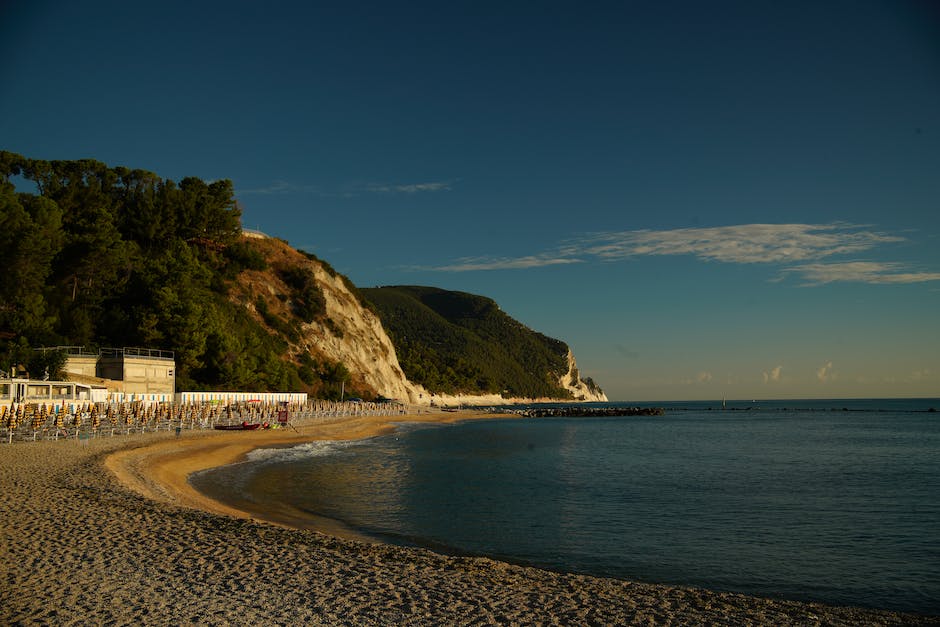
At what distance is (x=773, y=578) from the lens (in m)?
12.9

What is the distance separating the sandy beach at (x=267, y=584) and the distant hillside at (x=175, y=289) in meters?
37.5

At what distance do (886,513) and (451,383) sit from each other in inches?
5299

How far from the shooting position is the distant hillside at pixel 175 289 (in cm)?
5032

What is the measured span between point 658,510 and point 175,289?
53.5m

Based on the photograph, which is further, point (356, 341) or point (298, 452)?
point (356, 341)

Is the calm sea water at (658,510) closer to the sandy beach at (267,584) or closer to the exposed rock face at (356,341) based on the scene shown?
the sandy beach at (267,584)

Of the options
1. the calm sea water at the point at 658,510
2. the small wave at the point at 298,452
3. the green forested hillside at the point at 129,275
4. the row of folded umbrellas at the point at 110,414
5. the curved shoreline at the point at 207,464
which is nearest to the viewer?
the calm sea water at the point at 658,510

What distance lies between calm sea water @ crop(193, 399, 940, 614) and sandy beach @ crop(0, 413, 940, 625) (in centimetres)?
240

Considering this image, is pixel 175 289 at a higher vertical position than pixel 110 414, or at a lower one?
higher

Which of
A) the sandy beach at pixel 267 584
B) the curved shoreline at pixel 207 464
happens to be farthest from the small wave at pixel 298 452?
the sandy beach at pixel 267 584

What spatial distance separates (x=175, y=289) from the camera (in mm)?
61344

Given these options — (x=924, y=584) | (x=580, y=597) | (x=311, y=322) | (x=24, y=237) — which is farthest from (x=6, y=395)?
(x=311, y=322)

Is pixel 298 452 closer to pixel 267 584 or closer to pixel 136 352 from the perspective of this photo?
pixel 136 352

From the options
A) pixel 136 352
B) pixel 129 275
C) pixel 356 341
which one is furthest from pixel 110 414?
pixel 356 341
